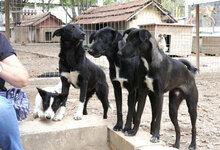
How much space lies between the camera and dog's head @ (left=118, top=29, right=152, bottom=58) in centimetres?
311

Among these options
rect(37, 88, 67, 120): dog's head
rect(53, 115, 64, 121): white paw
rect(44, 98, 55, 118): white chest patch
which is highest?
rect(37, 88, 67, 120): dog's head

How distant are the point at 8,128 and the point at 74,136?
1.53m

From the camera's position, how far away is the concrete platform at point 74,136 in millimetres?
3508

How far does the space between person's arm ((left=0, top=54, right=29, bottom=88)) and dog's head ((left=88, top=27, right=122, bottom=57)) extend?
3.71ft

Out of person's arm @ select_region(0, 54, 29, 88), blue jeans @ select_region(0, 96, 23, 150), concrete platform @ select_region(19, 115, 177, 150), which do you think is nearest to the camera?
blue jeans @ select_region(0, 96, 23, 150)

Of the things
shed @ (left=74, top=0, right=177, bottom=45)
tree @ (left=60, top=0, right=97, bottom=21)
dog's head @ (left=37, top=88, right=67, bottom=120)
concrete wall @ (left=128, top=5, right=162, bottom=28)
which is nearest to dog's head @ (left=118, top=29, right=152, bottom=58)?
dog's head @ (left=37, top=88, right=67, bottom=120)

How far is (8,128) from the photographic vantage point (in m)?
2.30

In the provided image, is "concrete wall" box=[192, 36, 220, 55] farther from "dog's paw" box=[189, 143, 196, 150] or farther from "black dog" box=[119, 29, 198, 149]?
"black dog" box=[119, 29, 198, 149]

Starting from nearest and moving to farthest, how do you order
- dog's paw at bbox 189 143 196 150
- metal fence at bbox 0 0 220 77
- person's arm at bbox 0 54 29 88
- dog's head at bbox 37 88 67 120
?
1. person's arm at bbox 0 54 29 88
2. dog's paw at bbox 189 143 196 150
3. dog's head at bbox 37 88 67 120
4. metal fence at bbox 0 0 220 77

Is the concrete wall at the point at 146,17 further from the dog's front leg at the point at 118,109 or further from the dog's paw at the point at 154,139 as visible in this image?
the dog's paw at the point at 154,139

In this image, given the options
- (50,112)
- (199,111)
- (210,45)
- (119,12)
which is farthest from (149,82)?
(210,45)

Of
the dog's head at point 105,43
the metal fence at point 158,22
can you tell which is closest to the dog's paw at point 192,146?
the dog's head at point 105,43

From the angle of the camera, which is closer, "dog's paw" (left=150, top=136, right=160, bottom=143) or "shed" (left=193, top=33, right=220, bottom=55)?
"dog's paw" (left=150, top=136, right=160, bottom=143)

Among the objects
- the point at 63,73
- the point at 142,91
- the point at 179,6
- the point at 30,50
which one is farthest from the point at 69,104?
the point at 30,50
